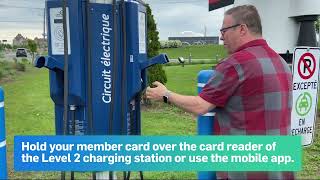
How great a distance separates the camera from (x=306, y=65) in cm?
436

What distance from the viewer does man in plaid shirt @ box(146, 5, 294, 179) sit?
237 cm

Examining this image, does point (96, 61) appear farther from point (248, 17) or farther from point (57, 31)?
point (248, 17)

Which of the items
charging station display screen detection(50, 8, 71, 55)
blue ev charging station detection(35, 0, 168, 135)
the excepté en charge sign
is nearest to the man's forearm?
blue ev charging station detection(35, 0, 168, 135)

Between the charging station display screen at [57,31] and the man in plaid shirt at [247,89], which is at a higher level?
the charging station display screen at [57,31]

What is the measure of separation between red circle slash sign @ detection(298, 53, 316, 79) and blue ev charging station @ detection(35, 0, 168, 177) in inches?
76.5

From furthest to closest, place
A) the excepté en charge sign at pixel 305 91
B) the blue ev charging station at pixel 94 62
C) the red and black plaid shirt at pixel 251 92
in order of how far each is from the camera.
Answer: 1. the excepté en charge sign at pixel 305 91
2. the blue ev charging station at pixel 94 62
3. the red and black plaid shirt at pixel 251 92

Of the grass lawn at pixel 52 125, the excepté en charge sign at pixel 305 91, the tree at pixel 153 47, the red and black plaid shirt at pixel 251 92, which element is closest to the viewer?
the red and black plaid shirt at pixel 251 92

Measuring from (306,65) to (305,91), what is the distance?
0.26 meters

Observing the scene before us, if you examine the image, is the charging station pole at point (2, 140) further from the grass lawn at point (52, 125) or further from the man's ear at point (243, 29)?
the man's ear at point (243, 29)

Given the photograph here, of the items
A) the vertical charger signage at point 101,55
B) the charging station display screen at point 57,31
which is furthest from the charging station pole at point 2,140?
the vertical charger signage at point 101,55

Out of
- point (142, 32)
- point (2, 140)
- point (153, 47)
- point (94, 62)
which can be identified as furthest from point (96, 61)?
point (153, 47)

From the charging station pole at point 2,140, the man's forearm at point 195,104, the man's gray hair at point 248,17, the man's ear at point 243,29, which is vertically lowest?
the charging station pole at point 2,140

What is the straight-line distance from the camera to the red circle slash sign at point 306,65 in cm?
432

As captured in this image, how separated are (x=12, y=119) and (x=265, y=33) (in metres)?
6.50
